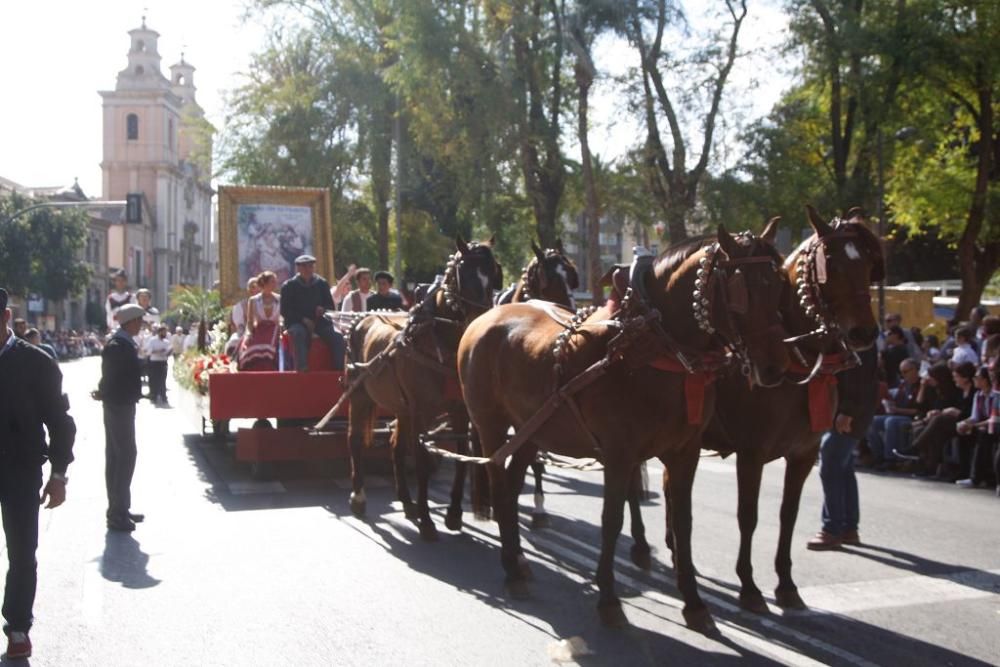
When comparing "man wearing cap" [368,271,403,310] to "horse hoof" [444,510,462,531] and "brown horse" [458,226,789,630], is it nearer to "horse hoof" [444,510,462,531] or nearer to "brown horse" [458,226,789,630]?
"horse hoof" [444,510,462,531]

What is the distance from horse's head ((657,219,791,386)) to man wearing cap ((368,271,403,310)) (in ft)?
26.3

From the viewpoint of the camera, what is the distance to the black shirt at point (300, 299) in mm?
12320

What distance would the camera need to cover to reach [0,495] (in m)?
5.90

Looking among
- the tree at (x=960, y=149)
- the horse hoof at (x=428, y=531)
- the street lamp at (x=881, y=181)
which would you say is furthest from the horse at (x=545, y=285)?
the tree at (x=960, y=149)

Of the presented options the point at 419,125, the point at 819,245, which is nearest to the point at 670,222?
the point at 419,125

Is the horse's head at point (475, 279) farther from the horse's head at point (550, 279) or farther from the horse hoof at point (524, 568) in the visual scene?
the horse hoof at point (524, 568)

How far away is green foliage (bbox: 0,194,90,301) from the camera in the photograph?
199 feet

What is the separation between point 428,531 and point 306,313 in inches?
161

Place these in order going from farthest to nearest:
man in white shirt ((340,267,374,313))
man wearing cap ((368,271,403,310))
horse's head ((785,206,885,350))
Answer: man in white shirt ((340,267,374,313)) < man wearing cap ((368,271,403,310)) < horse's head ((785,206,885,350))

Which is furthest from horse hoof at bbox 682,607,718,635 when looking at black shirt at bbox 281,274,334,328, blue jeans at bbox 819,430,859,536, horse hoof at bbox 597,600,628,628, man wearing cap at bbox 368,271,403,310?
man wearing cap at bbox 368,271,403,310

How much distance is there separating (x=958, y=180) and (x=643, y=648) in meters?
22.5

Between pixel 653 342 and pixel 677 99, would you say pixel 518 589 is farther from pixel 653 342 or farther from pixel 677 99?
pixel 677 99

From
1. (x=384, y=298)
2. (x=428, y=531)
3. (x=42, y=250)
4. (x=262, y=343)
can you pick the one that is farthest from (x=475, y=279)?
(x=42, y=250)

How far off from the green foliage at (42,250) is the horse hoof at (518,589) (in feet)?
183
